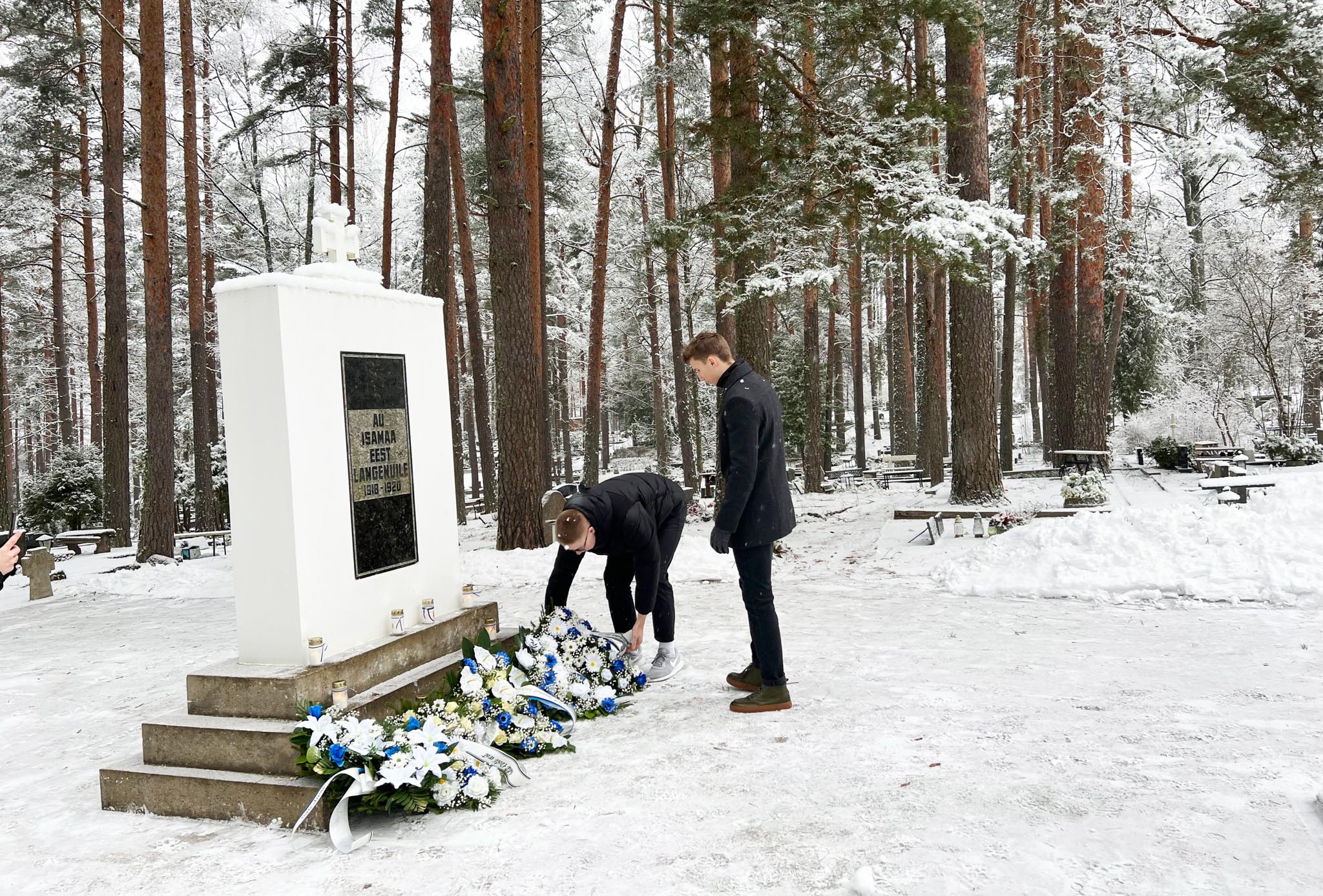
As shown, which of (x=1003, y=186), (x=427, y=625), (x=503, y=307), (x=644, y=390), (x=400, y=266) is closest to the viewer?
(x=427, y=625)

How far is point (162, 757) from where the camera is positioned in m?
3.95

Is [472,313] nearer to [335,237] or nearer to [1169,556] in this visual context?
[335,237]

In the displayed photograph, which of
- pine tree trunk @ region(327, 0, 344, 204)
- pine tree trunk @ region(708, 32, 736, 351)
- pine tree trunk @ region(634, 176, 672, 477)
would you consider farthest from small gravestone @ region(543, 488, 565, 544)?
pine tree trunk @ region(634, 176, 672, 477)

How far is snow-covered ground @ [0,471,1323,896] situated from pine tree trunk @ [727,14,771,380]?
16.9ft

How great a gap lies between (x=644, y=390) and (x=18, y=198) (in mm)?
22778

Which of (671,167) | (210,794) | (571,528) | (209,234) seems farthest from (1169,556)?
(209,234)

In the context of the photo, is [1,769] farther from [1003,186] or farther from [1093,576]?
[1003,186]

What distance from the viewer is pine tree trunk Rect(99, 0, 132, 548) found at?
13.2m

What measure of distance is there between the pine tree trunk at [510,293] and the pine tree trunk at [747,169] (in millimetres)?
2794

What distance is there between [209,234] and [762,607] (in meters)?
22.8

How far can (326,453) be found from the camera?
436 centimetres

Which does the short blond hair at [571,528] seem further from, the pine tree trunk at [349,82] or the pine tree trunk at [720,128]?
the pine tree trunk at [349,82]

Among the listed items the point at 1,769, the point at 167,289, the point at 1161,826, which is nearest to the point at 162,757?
the point at 1,769

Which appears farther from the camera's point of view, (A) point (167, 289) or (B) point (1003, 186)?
(B) point (1003, 186)
